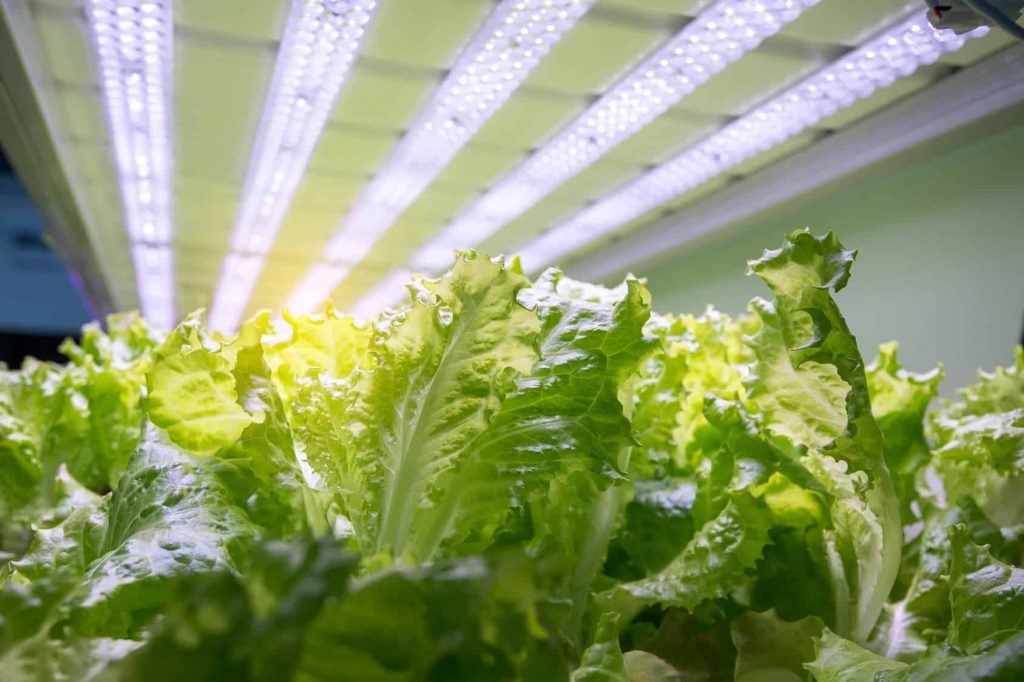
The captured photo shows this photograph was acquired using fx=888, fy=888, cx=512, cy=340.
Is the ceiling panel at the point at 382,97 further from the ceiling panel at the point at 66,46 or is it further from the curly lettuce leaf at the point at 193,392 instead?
the curly lettuce leaf at the point at 193,392

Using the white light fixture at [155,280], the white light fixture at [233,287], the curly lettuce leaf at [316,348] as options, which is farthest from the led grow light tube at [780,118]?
the white light fixture at [155,280]

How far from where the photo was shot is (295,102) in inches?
77.6

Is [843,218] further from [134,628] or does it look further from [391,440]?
[134,628]

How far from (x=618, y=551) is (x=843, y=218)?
4.63ft

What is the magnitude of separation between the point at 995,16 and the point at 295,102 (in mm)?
1598

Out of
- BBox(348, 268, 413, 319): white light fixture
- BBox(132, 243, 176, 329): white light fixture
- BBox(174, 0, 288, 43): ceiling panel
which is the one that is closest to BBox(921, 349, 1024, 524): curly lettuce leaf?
BBox(174, 0, 288, 43): ceiling panel

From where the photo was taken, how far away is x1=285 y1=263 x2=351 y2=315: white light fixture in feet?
12.4

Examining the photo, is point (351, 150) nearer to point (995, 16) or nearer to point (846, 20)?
point (846, 20)

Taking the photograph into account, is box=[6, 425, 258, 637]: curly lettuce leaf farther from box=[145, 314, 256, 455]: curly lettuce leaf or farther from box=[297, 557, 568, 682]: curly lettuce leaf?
box=[297, 557, 568, 682]: curly lettuce leaf

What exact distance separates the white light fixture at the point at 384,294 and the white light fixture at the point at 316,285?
0.17 meters

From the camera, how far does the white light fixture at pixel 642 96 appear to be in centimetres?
146

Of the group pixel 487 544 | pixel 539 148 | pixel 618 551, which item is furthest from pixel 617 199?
pixel 487 544

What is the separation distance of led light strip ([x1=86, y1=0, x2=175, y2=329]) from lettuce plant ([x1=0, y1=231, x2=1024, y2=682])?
1.08 metres

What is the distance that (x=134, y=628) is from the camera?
524 mm
